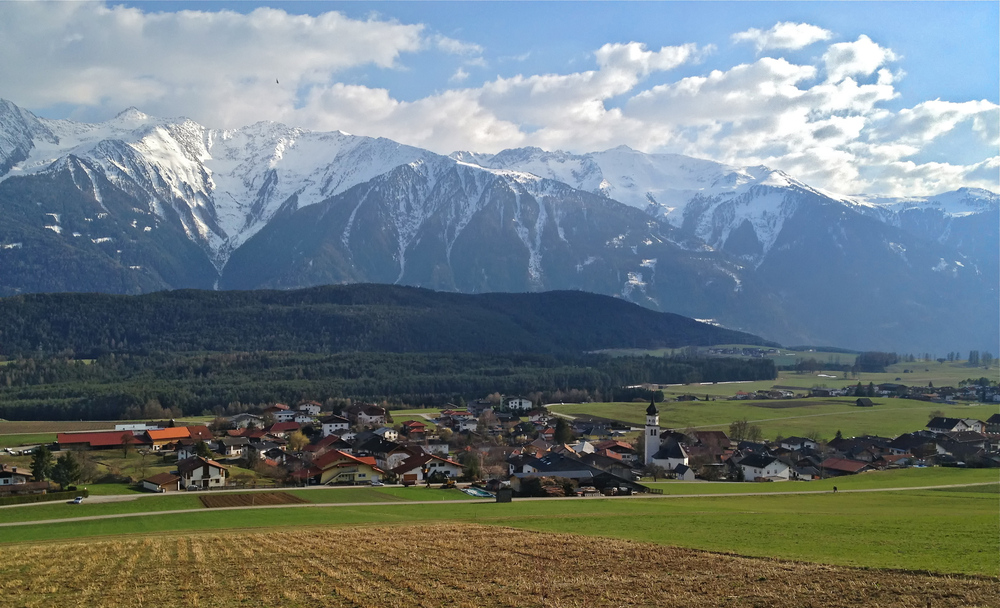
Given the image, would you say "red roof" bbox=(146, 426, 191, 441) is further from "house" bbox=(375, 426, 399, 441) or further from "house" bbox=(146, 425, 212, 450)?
"house" bbox=(375, 426, 399, 441)

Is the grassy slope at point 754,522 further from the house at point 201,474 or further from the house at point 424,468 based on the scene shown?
the house at point 424,468

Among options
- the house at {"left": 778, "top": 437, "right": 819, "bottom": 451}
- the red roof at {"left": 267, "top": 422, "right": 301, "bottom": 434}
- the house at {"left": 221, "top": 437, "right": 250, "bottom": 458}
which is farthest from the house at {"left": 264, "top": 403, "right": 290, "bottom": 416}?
the house at {"left": 778, "top": 437, "right": 819, "bottom": 451}

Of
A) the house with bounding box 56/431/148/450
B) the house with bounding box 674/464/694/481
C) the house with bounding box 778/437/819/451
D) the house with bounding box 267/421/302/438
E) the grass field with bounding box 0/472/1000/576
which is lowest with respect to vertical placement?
the house with bounding box 674/464/694/481

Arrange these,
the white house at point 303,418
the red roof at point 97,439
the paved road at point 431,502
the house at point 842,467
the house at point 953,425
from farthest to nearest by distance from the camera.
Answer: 1. the white house at point 303,418
2. the house at point 953,425
3. the red roof at point 97,439
4. the house at point 842,467
5. the paved road at point 431,502

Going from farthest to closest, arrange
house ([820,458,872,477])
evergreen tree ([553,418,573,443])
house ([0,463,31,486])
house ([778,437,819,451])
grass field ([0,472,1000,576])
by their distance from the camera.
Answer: evergreen tree ([553,418,573,443]) < house ([778,437,819,451]) < house ([820,458,872,477]) < house ([0,463,31,486]) < grass field ([0,472,1000,576])

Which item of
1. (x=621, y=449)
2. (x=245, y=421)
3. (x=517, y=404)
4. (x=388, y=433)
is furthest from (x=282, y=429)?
(x=621, y=449)

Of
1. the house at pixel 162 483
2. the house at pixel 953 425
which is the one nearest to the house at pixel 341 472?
the house at pixel 162 483

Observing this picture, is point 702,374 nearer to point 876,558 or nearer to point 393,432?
point 393,432
